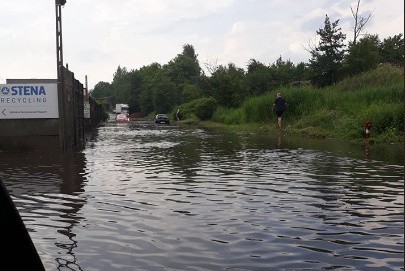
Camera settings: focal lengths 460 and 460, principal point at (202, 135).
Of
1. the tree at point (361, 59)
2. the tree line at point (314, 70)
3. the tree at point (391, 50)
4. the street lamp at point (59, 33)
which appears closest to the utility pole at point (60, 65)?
the street lamp at point (59, 33)

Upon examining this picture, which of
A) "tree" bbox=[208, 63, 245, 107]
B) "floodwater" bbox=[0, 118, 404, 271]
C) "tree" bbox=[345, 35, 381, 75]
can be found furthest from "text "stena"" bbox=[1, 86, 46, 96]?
"tree" bbox=[208, 63, 245, 107]

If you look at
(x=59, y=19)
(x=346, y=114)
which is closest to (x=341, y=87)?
(x=346, y=114)

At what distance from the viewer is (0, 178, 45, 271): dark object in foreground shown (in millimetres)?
1686

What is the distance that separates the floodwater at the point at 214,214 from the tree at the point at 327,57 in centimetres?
2786

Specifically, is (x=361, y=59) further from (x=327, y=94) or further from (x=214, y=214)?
(x=214, y=214)

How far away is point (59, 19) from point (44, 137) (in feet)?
13.3

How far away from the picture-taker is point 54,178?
399 inches

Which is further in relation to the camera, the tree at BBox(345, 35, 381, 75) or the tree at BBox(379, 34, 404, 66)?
the tree at BBox(379, 34, 404, 66)

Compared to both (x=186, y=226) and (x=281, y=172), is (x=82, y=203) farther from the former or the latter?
(x=281, y=172)

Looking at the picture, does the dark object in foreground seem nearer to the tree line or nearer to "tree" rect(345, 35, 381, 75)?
the tree line

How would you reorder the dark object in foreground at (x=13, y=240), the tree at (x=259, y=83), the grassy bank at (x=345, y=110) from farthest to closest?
the tree at (x=259, y=83), the grassy bank at (x=345, y=110), the dark object in foreground at (x=13, y=240)

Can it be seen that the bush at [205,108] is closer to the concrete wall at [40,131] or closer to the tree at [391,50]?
the tree at [391,50]

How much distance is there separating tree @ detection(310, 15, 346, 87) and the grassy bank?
20.0 feet

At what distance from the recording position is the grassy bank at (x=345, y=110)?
19.0 metres
